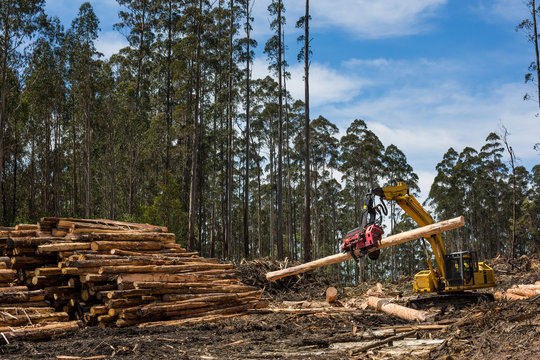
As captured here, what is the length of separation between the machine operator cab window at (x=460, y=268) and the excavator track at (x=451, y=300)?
55 centimetres

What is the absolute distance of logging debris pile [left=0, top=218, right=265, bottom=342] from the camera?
31.0 ft

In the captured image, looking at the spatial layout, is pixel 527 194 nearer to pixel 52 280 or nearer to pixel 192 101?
pixel 192 101

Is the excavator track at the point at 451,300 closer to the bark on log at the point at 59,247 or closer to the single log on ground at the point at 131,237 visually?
the single log on ground at the point at 131,237

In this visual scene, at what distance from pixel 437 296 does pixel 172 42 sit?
31.5 metres

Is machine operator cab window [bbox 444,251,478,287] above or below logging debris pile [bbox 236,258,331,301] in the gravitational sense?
above

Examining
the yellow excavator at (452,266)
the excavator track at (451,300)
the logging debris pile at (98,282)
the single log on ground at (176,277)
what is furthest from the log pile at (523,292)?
the single log on ground at (176,277)

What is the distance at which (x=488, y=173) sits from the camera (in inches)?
1965

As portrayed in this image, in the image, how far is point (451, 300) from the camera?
11.9 metres

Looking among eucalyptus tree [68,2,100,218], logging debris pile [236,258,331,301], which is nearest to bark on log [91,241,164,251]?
logging debris pile [236,258,331,301]

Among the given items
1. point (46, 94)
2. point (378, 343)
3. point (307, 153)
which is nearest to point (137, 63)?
point (46, 94)

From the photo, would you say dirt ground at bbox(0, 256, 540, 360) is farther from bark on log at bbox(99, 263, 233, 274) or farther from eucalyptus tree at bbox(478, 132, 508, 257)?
eucalyptus tree at bbox(478, 132, 508, 257)

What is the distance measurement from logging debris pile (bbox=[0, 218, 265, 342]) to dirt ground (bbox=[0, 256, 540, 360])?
2.09ft

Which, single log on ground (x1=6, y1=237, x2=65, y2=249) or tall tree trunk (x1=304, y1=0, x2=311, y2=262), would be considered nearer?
single log on ground (x1=6, y1=237, x2=65, y2=249)

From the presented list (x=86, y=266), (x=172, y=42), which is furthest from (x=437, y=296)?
(x=172, y=42)
